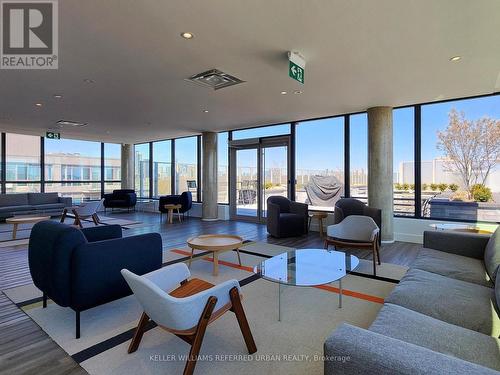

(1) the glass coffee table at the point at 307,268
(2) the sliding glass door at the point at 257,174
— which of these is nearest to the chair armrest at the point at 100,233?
(1) the glass coffee table at the point at 307,268

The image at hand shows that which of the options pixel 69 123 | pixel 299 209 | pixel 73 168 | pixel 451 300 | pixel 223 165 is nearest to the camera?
pixel 451 300

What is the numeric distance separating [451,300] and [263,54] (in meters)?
2.93

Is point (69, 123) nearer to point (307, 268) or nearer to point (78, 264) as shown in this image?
point (78, 264)

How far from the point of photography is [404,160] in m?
5.58

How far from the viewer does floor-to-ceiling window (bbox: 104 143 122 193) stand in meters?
11.1

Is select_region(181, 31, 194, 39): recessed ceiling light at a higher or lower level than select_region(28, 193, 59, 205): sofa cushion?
higher

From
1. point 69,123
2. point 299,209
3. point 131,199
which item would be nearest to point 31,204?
point 131,199

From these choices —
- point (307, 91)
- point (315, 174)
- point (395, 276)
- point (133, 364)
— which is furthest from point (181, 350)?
point (315, 174)

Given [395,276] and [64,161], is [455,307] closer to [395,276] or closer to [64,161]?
[395,276]

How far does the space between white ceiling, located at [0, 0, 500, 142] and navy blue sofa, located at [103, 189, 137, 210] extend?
4.62 m

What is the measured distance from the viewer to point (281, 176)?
7344 mm

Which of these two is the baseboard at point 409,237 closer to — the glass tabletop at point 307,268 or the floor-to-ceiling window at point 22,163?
the glass tabletop at point 307,268

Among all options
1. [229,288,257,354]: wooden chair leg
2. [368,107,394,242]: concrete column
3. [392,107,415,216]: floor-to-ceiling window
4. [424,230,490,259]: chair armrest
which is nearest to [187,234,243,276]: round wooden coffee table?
[229,288,257,354]: wooden chair leg

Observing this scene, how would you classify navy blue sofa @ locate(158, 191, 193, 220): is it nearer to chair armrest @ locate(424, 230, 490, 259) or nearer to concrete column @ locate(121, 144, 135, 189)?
concrete column @ locate(121, 144, 135, 189)
